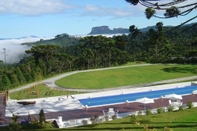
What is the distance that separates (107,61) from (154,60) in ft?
27.8

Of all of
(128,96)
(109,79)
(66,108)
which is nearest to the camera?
(66,108)

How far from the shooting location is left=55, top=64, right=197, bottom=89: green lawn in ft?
73.9

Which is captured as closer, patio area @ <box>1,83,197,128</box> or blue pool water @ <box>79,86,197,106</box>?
patio area @ <box>1,83,197,128</box>

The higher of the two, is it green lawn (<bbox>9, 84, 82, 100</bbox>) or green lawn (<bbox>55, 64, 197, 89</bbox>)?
green lawn (<bbox>55, 64, 197, 89</bbox>)

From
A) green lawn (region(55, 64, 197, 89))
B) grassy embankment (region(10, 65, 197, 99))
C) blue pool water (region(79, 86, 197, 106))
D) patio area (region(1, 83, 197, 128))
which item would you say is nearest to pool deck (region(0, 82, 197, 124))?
patio area (region(1, 83, 197, 128))

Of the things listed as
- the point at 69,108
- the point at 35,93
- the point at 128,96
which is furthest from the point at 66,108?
the point at 35,93

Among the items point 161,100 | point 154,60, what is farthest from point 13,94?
point 154,60

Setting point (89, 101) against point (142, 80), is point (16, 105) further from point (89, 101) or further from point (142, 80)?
→ point (142, 80)

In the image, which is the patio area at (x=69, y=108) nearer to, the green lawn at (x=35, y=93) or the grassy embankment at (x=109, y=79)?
the green lawn at (x=35, y=93)

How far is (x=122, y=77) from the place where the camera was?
24.7 m

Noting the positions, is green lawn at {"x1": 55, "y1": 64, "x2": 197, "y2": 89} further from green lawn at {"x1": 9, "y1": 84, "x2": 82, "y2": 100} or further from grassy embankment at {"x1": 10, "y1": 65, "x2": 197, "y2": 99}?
green lawn at {"x1": 9, "y1": 84, "x2": 82, "y2": 100}

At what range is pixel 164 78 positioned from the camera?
24.1m

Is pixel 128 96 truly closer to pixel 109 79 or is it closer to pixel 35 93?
pixel 109 79

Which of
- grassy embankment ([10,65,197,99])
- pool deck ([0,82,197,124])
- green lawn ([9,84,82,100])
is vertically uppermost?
grassy embankment ([10,65,197,99])
